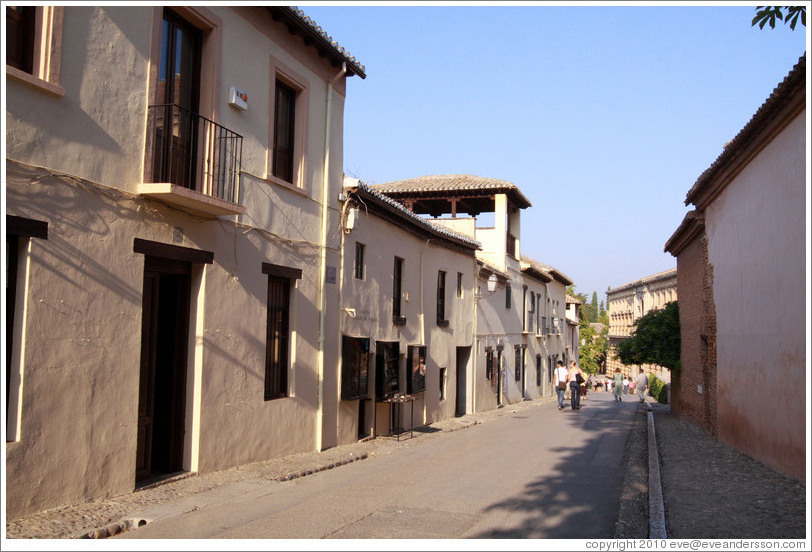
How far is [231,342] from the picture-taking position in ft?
33.1

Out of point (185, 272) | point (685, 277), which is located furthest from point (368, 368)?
point (685, 277)

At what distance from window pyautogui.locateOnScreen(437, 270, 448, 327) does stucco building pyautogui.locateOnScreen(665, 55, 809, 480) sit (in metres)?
6.93

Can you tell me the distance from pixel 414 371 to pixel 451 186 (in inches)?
444

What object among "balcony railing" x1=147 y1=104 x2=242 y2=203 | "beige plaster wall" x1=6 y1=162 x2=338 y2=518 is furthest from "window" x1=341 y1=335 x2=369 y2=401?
"balcony railing" x1=147 y1=104 x2=242 y2=203

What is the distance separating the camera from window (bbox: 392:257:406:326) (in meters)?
16.9

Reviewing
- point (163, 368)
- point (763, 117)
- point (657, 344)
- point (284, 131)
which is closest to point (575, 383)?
point (657, 344)

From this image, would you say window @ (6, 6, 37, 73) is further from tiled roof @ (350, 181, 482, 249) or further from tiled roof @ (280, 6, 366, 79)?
tiled roof @ (350, 181, 482, 249)

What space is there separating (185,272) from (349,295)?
497cm

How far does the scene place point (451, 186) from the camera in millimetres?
27000

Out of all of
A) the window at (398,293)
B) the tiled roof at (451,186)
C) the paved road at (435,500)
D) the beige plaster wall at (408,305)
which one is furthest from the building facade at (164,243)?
the tiled roof at (451,186)

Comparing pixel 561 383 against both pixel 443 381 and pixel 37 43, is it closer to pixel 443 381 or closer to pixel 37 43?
pixel 443 381

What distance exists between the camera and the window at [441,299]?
2023 cm

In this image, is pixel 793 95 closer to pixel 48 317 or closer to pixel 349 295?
pixel 349 295

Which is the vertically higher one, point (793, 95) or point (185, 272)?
point (793, 95)
